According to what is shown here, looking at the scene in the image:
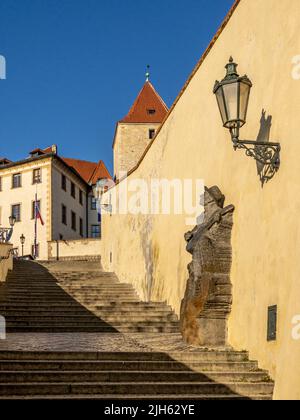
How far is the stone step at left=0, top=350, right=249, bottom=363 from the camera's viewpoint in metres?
7.48

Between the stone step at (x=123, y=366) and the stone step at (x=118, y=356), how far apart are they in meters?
0.20

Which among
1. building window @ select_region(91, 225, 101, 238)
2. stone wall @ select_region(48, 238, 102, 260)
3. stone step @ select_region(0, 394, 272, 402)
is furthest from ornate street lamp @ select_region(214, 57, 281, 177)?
building window @ select_region(91, 225, 101, 238)

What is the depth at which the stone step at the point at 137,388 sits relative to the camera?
6.29 metres

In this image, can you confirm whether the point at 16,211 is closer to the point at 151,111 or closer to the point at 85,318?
the point at 151,111

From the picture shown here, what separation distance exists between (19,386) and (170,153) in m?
8.07

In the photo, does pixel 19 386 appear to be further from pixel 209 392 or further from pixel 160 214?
pixel 160 214

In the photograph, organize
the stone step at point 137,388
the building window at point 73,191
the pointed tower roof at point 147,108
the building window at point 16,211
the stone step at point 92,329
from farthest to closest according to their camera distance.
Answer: the building window at point 73,191
the building window at point 16,211
the pointed tower roof at point 147,108
the stone step at point 92,329
the stone step at point 137,388

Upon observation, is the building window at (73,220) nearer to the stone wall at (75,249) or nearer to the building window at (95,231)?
the building window at (95,231)

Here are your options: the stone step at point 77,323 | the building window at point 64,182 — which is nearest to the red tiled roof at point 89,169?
the building window at point 64,182

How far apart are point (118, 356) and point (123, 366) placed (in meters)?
0.34

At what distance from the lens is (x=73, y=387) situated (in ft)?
20.8

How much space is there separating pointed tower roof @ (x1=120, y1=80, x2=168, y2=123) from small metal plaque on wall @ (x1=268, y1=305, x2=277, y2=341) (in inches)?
1474

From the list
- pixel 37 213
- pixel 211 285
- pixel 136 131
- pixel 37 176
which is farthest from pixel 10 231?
pixel 211 285
